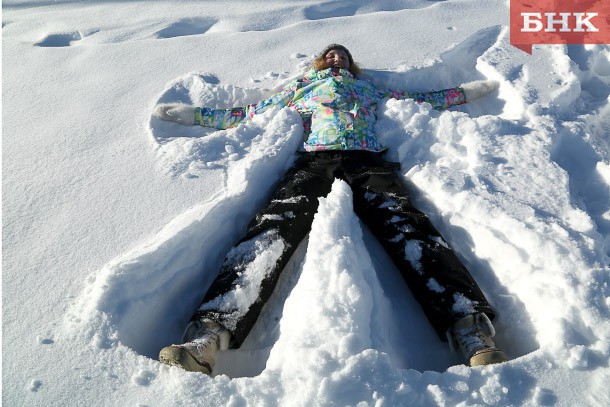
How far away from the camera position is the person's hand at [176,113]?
254cm

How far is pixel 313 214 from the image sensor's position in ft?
6.57

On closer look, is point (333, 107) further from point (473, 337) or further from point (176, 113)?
point (473, 337)

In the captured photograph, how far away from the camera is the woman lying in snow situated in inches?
63.9

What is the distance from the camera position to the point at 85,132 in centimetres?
241

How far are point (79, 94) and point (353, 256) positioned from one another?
6.38ft

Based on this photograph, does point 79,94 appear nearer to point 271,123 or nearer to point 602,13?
point 271,123

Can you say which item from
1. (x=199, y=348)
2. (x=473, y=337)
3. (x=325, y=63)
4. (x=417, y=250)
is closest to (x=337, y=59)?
(x=325, y=63)

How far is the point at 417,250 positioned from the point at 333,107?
3.37 ft

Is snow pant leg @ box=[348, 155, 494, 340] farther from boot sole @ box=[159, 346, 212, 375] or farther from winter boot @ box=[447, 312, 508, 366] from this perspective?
boot sole @ box=[159, 346, 212, 375]

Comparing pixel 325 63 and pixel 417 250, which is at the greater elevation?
pixel 325 63

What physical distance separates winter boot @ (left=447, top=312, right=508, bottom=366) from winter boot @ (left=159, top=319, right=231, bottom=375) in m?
0.78

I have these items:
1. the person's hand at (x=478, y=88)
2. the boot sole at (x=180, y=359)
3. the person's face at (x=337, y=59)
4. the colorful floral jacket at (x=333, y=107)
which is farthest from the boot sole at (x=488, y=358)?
the person's face at (x=337, y=59)

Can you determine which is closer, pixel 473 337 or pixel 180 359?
pixel 180 359

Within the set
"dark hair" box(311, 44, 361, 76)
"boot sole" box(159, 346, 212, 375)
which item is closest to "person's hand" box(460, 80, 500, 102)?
"dark hair" box(311, 44, 361, 76)
